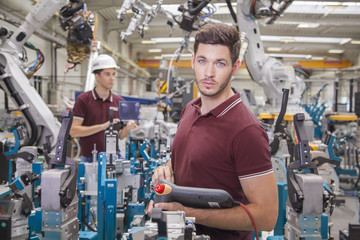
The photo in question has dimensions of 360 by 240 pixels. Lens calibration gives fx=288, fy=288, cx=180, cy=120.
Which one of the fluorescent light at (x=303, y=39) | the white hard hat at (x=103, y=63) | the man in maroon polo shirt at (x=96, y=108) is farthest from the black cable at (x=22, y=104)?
the fluorescent light at (x=303, y=39)

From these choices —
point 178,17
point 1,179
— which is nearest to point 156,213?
point 1,179

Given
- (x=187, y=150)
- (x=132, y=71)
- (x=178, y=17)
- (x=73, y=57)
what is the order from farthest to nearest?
(x=132, y=71)
(x=178, y=17)
(x=73, y=57)
(x=187, y=150)

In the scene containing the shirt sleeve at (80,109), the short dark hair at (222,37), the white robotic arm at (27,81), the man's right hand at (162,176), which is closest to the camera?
the short dark hair at (222,37)

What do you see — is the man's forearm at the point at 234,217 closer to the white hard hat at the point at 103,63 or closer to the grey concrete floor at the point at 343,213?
the white hard hat at the point at 103,63

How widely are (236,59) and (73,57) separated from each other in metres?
3.61

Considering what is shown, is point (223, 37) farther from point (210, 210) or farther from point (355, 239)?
point (355, 239)

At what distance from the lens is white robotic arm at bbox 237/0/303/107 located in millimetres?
5352

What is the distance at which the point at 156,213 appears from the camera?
962mm

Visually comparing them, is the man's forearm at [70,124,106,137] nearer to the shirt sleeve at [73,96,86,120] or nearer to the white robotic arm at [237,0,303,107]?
the shirt sleeve at [73,96,86,120]

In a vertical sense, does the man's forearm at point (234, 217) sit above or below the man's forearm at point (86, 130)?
below

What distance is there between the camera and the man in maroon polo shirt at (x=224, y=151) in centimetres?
124

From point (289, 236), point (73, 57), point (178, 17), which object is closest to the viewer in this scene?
point (289, 236)

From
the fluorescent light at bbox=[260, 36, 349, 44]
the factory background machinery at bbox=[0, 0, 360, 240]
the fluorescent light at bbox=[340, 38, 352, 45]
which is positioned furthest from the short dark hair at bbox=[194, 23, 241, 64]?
the fluorescent light at bbox=[340, 38, 352, 45]

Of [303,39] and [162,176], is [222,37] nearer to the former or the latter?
[162,176]
